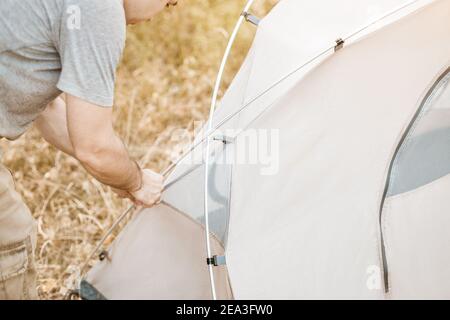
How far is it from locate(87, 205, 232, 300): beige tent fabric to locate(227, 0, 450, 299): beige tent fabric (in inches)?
11.7

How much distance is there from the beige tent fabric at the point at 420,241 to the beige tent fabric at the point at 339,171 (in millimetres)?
39

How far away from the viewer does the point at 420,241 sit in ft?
5.04

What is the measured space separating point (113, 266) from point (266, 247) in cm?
66

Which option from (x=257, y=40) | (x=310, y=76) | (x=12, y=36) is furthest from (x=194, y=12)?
(x=12, y=36)

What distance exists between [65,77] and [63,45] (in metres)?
0.06

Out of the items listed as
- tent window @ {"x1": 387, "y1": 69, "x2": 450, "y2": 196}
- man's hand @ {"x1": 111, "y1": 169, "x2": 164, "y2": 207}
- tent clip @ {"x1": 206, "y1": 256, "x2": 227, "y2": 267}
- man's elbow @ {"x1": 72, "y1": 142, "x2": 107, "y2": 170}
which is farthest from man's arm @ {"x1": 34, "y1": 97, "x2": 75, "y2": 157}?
tent window @ {"x1": 387, "y1": 69, "x2": 450, "y2": 196}

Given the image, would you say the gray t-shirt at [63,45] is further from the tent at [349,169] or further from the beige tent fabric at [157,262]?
the beige tent fabric at [157,262]

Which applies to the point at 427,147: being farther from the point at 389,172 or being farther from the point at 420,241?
the point at 420,241

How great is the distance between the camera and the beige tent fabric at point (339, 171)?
1.56 metres

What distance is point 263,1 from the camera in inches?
142

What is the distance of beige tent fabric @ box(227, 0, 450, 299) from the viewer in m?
1.56
